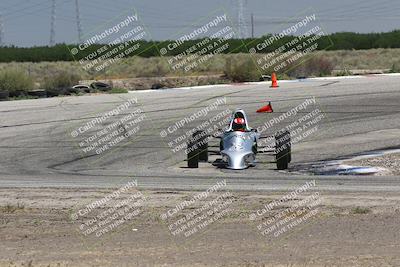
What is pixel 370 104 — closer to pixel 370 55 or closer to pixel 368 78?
pixel 368 78

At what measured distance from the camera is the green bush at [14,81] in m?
40.4

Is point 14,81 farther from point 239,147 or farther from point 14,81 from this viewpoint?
point 239,147

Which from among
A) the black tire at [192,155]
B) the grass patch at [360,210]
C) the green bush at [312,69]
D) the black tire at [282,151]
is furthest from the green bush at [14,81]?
the grass patch at [360,210]

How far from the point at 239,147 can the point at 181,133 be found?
5638 millimetres

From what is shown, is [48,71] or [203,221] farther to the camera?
[48,71]

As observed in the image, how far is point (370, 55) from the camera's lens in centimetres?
7162

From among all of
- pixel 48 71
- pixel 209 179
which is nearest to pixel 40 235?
pixel 209 179

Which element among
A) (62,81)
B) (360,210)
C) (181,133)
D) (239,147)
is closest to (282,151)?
(239,147)

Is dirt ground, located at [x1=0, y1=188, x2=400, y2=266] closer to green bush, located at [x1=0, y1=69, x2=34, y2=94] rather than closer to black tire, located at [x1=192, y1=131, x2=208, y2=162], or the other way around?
black tire, located at [x1=192, y1=131, x2=208, y2=162]

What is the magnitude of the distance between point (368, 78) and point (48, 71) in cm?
3242

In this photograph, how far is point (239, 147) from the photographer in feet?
59.1

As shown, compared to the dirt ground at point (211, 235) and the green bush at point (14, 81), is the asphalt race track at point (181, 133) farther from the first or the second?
the green bush at point (14, 81)

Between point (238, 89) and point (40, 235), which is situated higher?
point (238, 89)

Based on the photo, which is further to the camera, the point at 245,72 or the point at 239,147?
the point at 245,72
